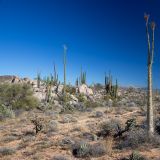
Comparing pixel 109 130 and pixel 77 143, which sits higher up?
pixel 109 130

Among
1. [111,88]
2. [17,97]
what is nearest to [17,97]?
[17,97]

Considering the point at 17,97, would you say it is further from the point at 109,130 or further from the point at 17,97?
the point at 109,130

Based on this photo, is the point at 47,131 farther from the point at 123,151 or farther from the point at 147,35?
the point at 147,35

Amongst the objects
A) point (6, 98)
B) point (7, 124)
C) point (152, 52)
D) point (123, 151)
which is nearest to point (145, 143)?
point (123, 151)

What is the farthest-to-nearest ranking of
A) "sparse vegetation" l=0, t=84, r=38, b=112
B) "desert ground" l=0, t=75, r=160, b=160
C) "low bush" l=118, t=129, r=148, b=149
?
"sparse vegetation" l=0, t=84, r=38, b=112 < "low bush" l=118, t=129, r=148, b=149 < "desert ground" l=0, t=75, r=160, b=160

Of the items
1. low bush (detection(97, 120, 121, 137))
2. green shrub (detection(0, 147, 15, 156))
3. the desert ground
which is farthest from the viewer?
low bush (detection(97, 120, 121, 137))

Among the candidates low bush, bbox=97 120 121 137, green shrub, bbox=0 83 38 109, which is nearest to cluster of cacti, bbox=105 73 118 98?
green shrub, bbox=0 83 38 109

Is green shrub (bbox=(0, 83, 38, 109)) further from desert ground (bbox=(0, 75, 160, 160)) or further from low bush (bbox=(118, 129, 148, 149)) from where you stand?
low bush (bbox=(118, 129, 148, 149))

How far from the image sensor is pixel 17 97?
3012cm

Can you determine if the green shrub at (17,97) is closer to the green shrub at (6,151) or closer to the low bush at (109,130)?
the low bush at (109,130)

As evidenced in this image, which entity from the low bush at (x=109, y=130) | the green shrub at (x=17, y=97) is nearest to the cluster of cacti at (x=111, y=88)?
the green shrub at (x=17, y=97)

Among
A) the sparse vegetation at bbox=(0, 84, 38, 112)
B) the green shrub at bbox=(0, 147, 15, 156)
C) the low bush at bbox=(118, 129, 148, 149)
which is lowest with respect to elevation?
the green shrub at bbox=(0, 147, 15, 156)

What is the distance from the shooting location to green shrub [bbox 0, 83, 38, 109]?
29047mm

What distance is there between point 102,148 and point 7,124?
1004 cm
